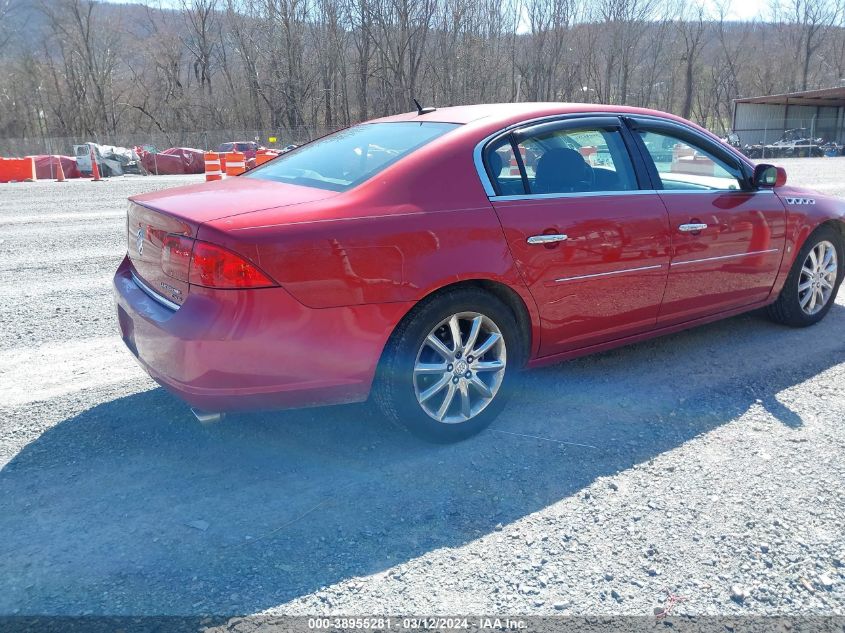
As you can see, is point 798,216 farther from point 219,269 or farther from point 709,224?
point 219,269

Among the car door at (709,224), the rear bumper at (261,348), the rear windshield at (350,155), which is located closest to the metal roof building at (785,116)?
the car door at (709,224)

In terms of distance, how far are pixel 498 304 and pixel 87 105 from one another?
56.4 m

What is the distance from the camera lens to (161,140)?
147 ft

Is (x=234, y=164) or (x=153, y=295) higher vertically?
(x=234, y=164)

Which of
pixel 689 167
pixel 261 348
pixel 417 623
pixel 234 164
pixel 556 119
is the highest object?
pixel 556 119

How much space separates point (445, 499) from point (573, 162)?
6.40 feet

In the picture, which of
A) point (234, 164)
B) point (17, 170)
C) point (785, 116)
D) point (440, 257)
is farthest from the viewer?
point (785, 116)

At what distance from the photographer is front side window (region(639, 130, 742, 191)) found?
4.03m

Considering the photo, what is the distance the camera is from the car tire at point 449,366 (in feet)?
9.86

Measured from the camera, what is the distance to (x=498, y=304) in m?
3.23

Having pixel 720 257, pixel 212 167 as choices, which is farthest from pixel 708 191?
pixel 212 167

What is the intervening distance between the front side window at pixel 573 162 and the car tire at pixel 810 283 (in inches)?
71.5

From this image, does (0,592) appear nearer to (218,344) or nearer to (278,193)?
(218,344)

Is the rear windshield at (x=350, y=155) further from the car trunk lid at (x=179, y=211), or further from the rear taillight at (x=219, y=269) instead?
the rear taillight at (x=219, y=269)
